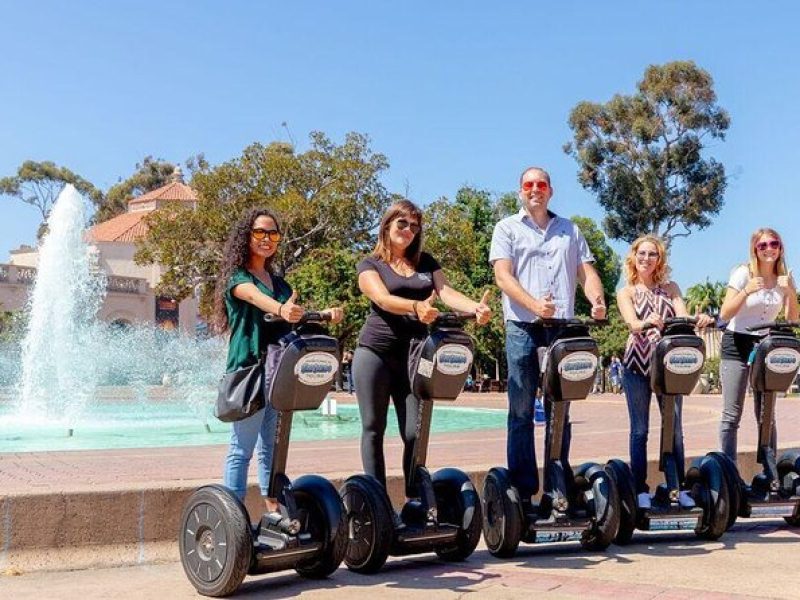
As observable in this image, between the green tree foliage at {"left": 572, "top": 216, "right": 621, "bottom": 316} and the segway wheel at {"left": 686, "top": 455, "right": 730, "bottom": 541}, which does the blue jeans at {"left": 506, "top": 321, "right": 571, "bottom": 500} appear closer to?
the segway wheel at {"left": 686, "top": 455, "right": 730, "bottom": 541}

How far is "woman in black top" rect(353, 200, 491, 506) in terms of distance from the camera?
17.2 feet

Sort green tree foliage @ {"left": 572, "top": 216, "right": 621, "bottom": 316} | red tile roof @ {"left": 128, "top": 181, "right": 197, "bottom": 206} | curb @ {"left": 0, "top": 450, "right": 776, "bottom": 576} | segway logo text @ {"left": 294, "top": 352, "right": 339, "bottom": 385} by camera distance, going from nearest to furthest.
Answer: segway logo text @ {"left": 294, "top": 352, "right": 339, "bottom": 385}, curb @ {"left": 0, "top": 450, "right": 776, "bottom": 576}, green tree foliage @ {"left": 572, "top": 216, "right": 621, "bottom": 316}, red tile roof @ {"left": 128, "top": 181, "right": 197, "bottom": 206}

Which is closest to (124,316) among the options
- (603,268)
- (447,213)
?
(447,213)

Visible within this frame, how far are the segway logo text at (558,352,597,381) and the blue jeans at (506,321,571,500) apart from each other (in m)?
0.27

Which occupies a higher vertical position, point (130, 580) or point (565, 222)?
point (565, 222)

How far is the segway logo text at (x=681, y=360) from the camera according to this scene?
5738 mm

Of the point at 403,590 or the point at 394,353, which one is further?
the point at 394,353

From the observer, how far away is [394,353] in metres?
5.31

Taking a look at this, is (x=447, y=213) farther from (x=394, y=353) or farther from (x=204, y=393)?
(x=394, y=353)

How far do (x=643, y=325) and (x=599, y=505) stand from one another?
110 centimetres

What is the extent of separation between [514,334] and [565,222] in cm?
79

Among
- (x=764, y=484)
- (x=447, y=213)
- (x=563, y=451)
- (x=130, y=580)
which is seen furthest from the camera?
(x=447, y=213)

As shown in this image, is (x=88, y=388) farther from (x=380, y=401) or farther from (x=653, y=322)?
(x=653, y=322)

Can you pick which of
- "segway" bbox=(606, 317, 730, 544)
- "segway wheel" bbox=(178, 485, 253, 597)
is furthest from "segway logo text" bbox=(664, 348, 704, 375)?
"segway wheel" bbox=(178, 485, 253, 597)
